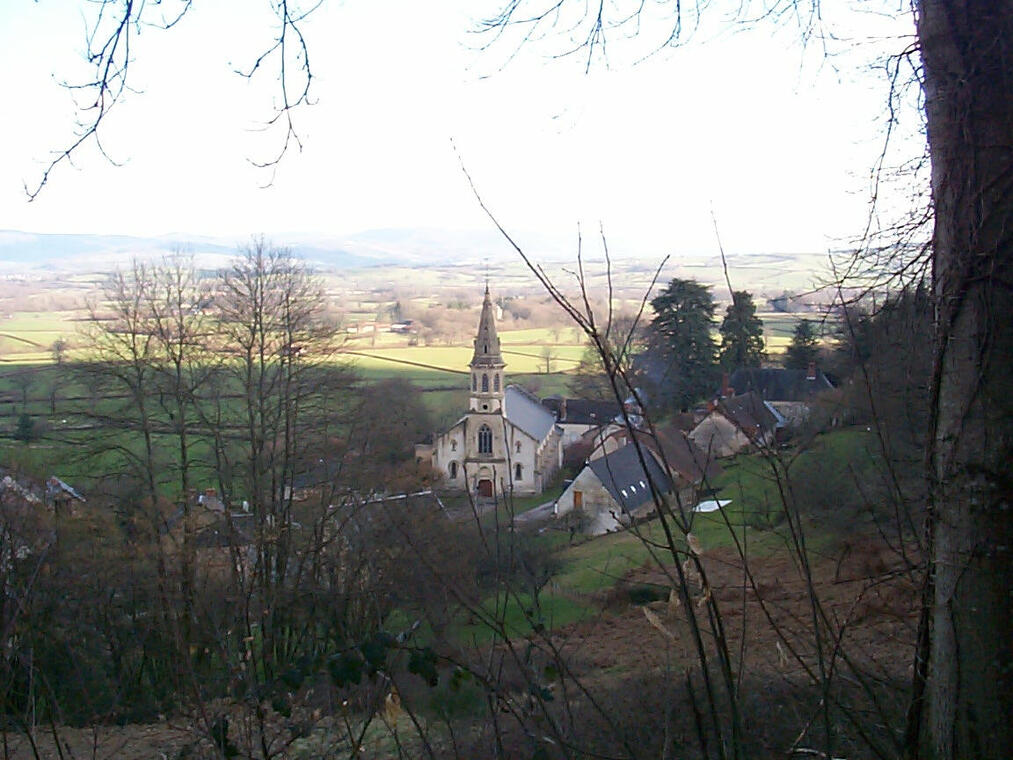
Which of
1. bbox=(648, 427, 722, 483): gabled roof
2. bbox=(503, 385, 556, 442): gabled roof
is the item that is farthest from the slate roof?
bbox=(503, 385, 556, 442): gabled roof

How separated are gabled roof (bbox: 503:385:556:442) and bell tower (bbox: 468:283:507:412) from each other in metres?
1.79

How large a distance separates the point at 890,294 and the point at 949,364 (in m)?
0.60

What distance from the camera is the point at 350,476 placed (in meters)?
13.4

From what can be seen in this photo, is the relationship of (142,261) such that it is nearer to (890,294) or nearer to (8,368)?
(8,368)

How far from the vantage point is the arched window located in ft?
113

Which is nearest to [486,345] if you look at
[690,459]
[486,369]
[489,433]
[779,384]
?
[486,369]

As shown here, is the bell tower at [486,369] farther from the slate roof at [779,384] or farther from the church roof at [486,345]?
the slate roof at [779,384]

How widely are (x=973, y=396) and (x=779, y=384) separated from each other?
14.0 metres

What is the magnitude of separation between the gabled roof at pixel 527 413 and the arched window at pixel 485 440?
190 centimetres

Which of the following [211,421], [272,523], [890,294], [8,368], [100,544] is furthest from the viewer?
[8,368]

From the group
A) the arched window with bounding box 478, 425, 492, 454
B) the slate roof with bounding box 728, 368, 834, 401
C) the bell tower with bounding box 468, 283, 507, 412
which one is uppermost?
the slate roof with bounding box 728, 368, 834, 401

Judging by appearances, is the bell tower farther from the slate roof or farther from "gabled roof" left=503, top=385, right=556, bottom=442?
the slate roof

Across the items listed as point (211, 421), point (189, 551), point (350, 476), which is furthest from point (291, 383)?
point (189, 551)

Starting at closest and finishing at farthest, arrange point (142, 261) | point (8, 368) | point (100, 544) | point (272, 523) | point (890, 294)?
point (890, 294), point (100, 544), point (272, 523), point (142, 261), point (8, 368)
